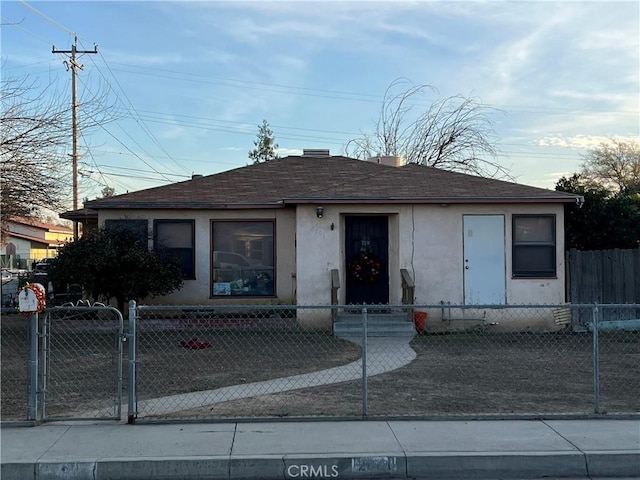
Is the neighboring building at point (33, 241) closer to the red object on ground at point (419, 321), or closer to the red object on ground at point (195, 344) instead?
the red object on ground at point (195, 344)

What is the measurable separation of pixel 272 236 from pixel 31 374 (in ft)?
30.0

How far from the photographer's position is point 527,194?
1481 cm

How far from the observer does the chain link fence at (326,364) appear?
7.71 meters

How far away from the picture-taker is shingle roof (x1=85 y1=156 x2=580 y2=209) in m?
14.6

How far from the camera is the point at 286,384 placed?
9133 mm

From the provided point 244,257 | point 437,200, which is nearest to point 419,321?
point 437,200

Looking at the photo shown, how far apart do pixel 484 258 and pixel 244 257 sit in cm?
559

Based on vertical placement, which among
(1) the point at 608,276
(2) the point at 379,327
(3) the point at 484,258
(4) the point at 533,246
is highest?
(4) the point at 533,246

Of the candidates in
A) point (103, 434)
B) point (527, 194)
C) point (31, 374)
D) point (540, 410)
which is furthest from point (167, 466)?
point (527, 194)

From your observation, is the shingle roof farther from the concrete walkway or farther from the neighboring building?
the neighboring building

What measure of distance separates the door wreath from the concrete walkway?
3114mm

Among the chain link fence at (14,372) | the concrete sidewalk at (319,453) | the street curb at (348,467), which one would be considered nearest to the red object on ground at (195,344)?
the chain link fence at (14,372)

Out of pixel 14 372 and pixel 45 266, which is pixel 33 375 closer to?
pixel 14 372

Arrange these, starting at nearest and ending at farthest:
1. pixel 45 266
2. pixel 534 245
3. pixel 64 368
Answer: pixel 64 368 < pixel 534 245 < pixel 45 266
